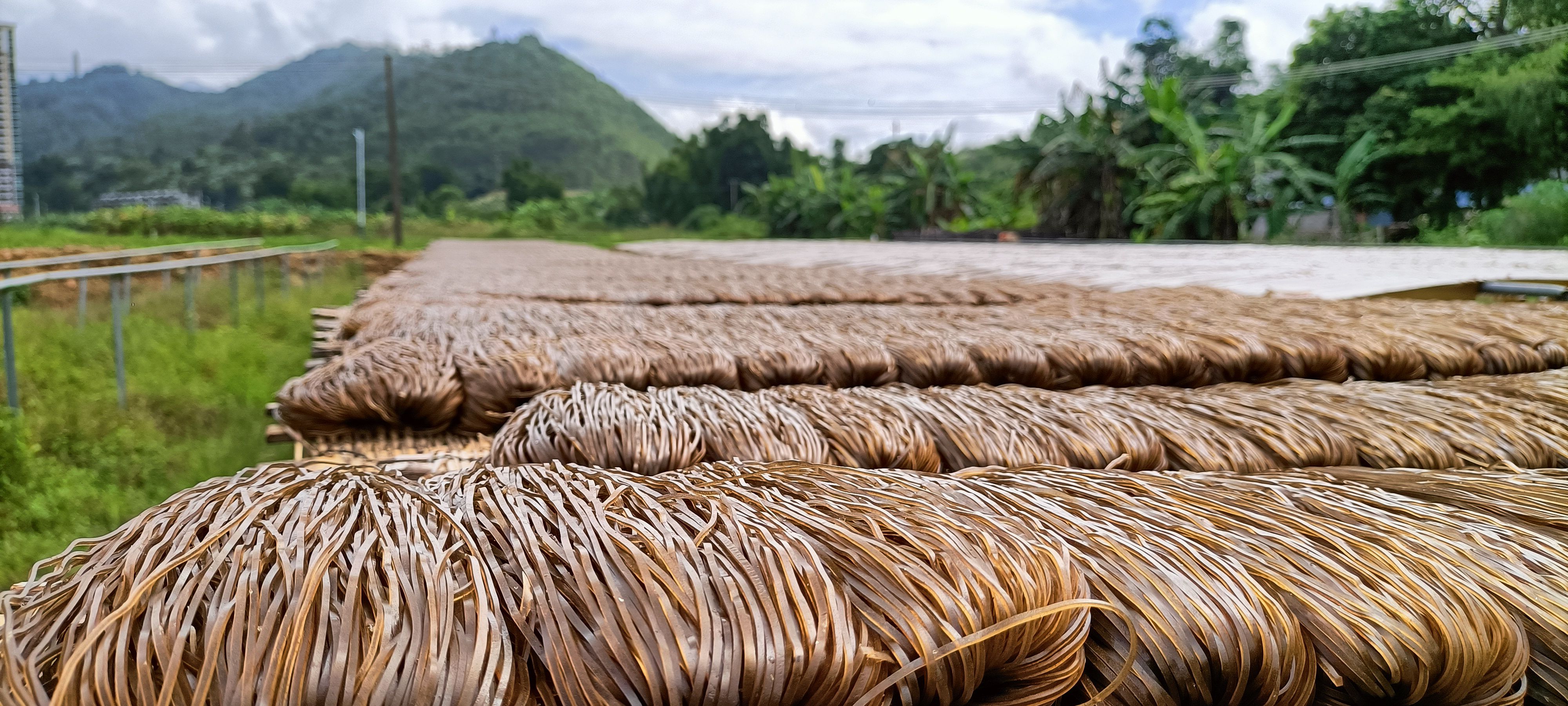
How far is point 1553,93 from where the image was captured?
12.9 meters

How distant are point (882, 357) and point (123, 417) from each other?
3699 millimetres

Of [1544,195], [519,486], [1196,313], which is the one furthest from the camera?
[1544,195]

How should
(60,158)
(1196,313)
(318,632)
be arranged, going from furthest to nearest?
1. (60,158)
2. (1196,313)
3. (318,632)

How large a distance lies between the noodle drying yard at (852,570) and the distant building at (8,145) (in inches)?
1021

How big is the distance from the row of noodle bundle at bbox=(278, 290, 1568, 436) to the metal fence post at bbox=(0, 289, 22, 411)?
5.54 ft

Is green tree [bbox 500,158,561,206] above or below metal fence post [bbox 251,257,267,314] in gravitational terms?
above

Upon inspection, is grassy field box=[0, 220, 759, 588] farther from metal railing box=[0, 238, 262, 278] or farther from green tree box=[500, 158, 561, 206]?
green tree box=[500, 158, 561, 206]

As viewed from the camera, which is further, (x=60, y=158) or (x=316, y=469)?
(x=60, y=158)

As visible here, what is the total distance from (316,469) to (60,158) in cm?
6712

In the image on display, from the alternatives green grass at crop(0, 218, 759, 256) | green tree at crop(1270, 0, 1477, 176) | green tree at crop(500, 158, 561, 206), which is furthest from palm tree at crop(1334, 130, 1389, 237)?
green tree at crop(500, 158, 561, 206)

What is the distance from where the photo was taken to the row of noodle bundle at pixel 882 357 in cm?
137

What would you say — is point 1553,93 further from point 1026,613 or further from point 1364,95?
point 1026,613

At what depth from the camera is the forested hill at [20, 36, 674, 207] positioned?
45.3m

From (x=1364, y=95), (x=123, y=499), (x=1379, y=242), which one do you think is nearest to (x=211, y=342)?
(x=123, y=499)
